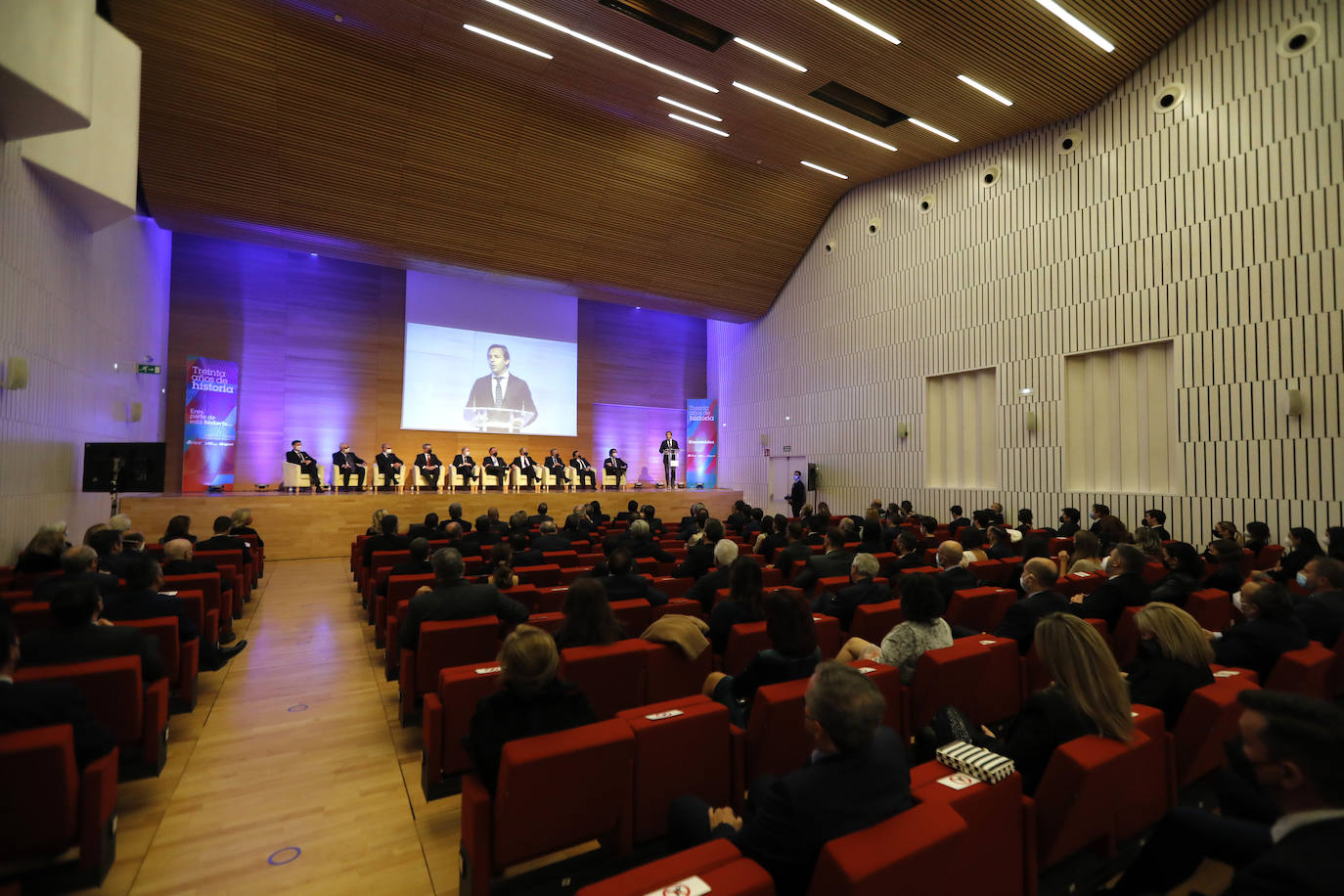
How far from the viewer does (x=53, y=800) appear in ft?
6.14

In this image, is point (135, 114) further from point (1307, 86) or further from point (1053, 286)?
point (1307, 86)

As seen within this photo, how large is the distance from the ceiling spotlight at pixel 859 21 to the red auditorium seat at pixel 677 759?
8.32 meters

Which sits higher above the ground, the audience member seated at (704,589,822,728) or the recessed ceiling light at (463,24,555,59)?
the recessed ceiling light at (463,24,555,59)

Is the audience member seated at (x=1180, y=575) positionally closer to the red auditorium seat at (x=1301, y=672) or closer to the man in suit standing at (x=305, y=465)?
the red auditorium seat at (x=1301, y=672)

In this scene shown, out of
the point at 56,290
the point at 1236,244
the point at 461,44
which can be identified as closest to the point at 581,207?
the point at 461,44

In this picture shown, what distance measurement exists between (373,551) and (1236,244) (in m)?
10.9

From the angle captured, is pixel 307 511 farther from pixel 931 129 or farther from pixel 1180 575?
pixel 931 129

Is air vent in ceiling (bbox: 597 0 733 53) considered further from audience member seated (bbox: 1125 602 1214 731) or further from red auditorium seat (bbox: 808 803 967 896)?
red auditorium seat (bbox: 808 803 967 896)

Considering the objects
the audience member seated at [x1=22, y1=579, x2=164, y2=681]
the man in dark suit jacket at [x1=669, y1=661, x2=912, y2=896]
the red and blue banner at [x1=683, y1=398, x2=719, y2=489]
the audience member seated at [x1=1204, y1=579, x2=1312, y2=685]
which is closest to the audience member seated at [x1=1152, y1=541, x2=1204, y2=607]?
the audience member seated at [x1=1204, y1=579, x2=1312, y2=685]

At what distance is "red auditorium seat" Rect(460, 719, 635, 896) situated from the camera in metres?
1.81

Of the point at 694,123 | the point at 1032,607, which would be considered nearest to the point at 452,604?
the point at 1032,607

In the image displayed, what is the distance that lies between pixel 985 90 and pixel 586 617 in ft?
32.9

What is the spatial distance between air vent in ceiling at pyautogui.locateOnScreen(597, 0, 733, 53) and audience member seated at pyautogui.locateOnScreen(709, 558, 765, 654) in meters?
7.44

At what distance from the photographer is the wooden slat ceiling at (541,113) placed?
25.8 feet
